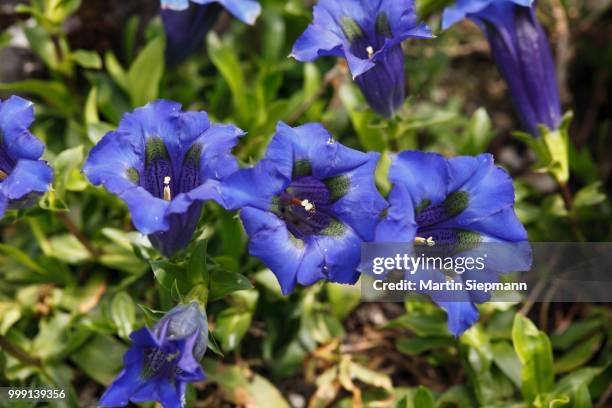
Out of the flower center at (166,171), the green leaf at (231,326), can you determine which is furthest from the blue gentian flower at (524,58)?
the green leaf at (231,326)

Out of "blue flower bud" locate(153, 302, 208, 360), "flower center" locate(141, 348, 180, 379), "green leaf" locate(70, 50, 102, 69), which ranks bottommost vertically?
"flower center" locate(141, 348, 180, 379)

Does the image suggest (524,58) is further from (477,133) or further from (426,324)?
(426,324)

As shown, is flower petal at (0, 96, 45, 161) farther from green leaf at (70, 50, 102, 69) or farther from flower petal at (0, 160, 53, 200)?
green leaf at (70, 50, 102, 69)

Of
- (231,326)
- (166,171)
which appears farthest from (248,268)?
(166,171)

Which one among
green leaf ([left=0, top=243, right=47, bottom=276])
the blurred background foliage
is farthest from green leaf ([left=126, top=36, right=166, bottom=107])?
green leaf ([left=0, top=243, right=47, bottom=276])

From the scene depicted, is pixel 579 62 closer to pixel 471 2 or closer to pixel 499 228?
pixel 471 2

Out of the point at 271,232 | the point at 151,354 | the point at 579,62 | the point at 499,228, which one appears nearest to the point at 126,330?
the point at 151,354

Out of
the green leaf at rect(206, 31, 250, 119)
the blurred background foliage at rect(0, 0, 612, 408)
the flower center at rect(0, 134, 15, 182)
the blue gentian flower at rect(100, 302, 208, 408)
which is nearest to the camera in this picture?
the blue gentian flower at rect(100, 302, 208, 408)

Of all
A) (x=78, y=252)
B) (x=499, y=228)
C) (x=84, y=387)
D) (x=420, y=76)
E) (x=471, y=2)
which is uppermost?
(x=471, y=2)
